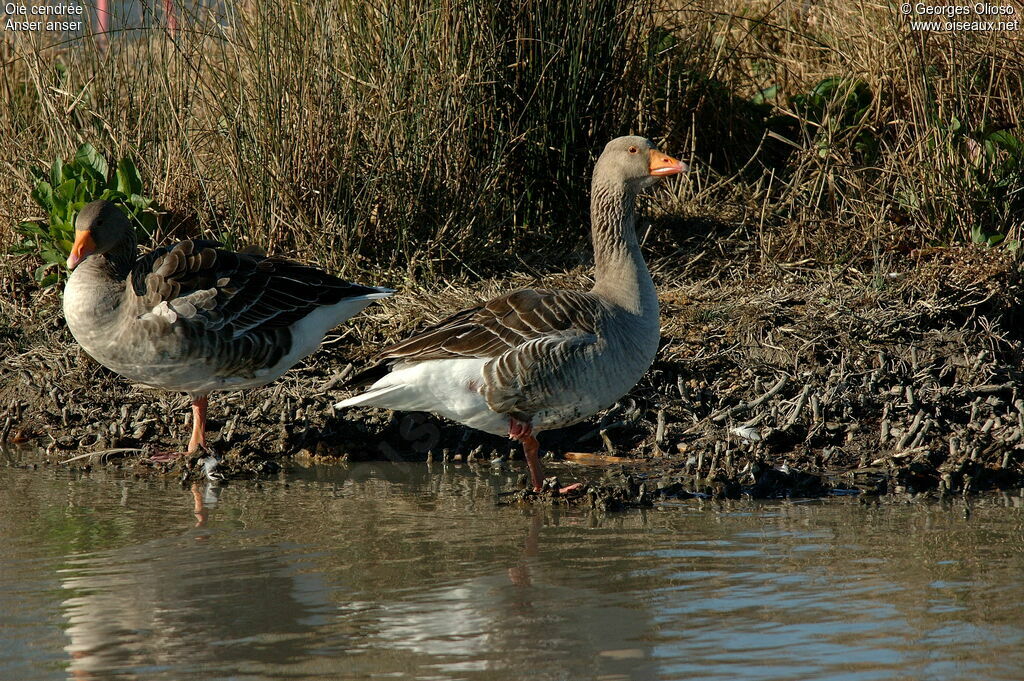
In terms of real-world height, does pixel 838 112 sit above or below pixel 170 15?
below

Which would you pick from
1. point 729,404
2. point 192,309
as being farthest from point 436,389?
point 729,404

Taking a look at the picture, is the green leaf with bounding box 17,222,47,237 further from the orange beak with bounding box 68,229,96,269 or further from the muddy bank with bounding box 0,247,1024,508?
the orange beak with bounding box 68,229,96,269

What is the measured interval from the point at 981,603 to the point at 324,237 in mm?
5052

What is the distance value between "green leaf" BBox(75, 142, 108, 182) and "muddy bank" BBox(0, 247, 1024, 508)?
1012 mm

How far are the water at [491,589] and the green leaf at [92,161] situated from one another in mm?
2809

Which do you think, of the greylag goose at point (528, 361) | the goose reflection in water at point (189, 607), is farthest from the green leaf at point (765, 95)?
the goose reflection in water at point (189, 607)

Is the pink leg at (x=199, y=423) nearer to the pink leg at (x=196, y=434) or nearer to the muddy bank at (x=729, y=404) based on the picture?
the pink leg at (x=196, y=434)

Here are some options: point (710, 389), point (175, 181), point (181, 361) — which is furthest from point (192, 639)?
point (175, 181)

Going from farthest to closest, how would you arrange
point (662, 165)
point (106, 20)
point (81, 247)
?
point (106, 20) < point (81, 247) < point (662, 165)

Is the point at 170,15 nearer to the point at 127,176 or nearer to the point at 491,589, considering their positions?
the point at 127,176

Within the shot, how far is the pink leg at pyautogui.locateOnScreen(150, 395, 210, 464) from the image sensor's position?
6238 millimetres

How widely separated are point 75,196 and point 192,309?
207cm

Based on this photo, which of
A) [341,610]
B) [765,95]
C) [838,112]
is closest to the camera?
[341,610]

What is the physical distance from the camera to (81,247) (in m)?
6.26
